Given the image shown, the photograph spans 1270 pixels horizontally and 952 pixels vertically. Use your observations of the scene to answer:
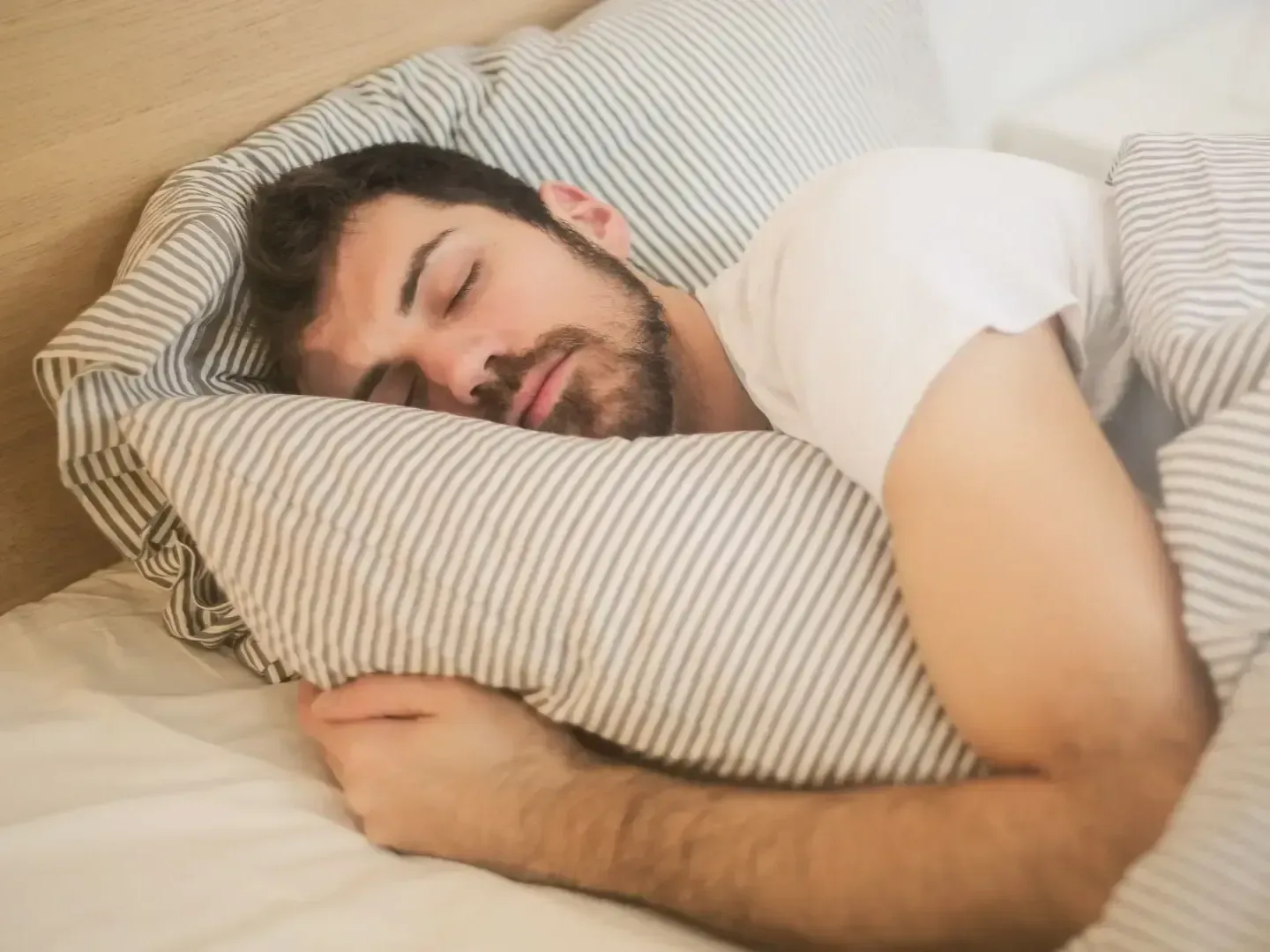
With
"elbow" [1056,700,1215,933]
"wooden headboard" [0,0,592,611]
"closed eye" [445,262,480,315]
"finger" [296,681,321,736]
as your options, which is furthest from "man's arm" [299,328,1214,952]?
"wooden headboard" [0,0,592,611]

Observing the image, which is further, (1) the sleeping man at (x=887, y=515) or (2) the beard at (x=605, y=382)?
(2) the beard at (x=605, y=382)

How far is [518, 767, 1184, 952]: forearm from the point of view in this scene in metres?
0.52

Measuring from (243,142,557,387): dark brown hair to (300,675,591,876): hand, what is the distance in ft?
1.19

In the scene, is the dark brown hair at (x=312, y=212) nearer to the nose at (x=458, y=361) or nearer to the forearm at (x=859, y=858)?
the nose at (x=458, y=361)

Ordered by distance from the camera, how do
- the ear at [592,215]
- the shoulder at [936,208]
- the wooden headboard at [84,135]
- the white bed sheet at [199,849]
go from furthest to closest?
the ear at [592,215]
the wooden headboard at [84,135]
the shoulder at [936,208]
the white bed sheet at [199,849]

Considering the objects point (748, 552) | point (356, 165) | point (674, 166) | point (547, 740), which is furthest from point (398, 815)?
point (674, 166)

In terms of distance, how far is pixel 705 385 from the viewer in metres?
0.95

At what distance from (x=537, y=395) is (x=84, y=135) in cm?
45

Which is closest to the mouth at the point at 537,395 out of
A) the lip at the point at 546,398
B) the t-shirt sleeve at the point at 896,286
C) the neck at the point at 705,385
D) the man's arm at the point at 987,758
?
the lip at the point at 546,398

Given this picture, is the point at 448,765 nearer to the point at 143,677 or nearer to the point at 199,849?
the point at 199,849

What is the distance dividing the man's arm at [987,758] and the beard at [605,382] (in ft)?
1.11

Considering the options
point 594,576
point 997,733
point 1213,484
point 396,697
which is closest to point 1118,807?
point 997,733

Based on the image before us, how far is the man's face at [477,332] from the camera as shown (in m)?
0.89

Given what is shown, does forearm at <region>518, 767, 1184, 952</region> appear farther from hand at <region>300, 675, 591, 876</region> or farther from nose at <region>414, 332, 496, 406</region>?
nose at <region>414, 332, 496, 406</region>
